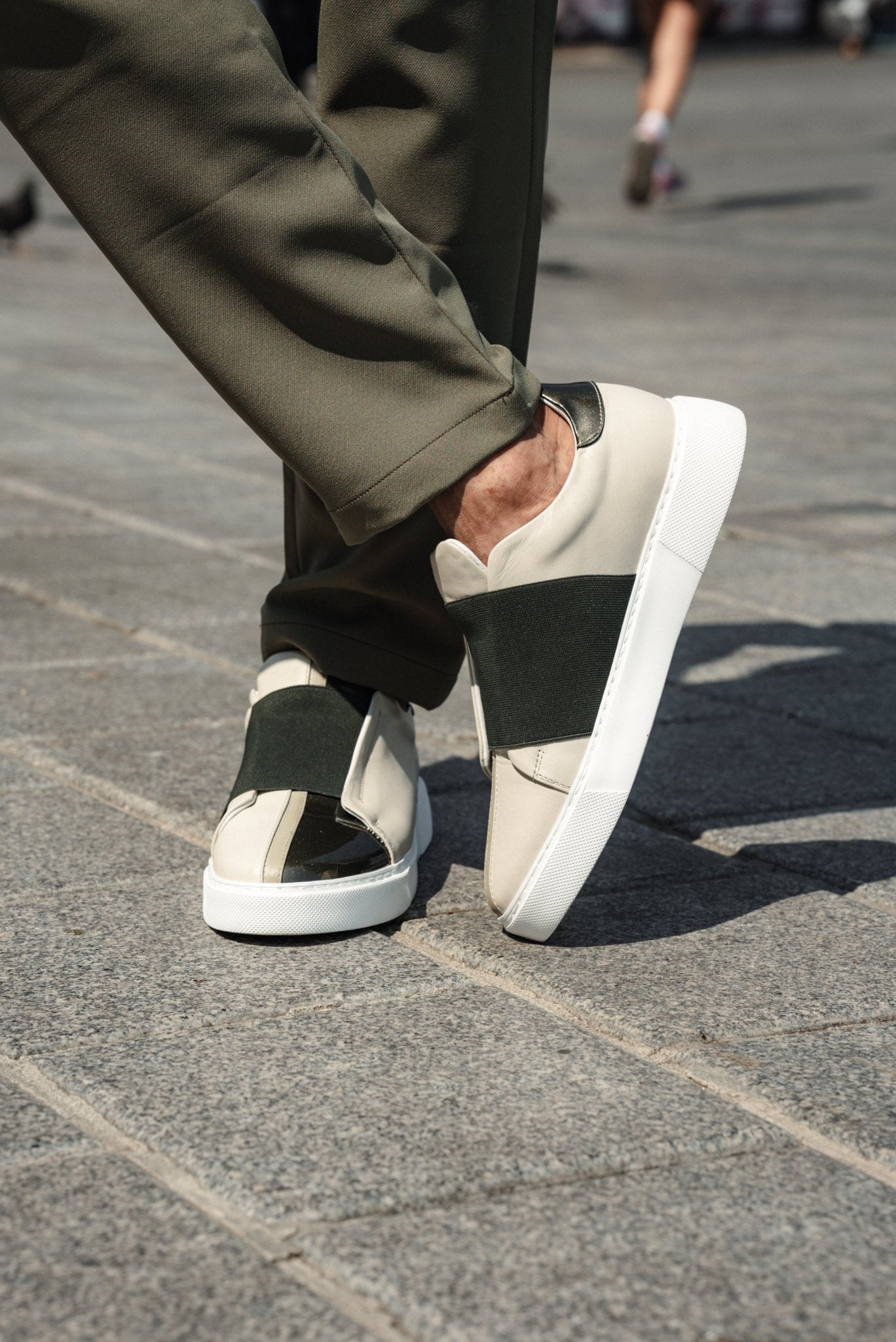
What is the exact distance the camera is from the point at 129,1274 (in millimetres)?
1180

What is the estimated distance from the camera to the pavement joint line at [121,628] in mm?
2893

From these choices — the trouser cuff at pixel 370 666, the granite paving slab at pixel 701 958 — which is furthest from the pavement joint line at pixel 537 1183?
the trouser cuff at pixel 370 666

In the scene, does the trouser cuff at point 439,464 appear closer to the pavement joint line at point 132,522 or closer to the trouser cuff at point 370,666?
the trouser cuff at point 370,666

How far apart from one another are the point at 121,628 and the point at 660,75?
8271mm

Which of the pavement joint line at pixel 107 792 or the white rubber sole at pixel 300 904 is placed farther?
the pavement joint line at pixel 107 792

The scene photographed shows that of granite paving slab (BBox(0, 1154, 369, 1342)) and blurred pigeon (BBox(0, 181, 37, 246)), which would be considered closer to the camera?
granite paving slab (BBox(0, 1154, 369, 1342))

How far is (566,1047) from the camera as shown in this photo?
154 cm

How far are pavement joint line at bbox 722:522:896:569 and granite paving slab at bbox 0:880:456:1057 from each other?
2.22 m

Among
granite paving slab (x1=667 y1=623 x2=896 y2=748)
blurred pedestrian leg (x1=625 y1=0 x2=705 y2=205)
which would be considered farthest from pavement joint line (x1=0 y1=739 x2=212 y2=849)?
blurred pedestrian leg (x1=625 y1=0 x2=705 y2=205)

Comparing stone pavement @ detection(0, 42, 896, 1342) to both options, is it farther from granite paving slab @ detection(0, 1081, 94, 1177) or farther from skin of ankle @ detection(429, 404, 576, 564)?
skin of ankle @ detection(429, 404, 576, 564)

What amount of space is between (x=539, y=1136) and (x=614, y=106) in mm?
21148

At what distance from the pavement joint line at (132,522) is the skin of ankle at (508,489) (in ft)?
6.16

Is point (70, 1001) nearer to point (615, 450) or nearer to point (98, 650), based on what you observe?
point (615, 450)

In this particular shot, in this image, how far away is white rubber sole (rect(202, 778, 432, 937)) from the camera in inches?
69.6
